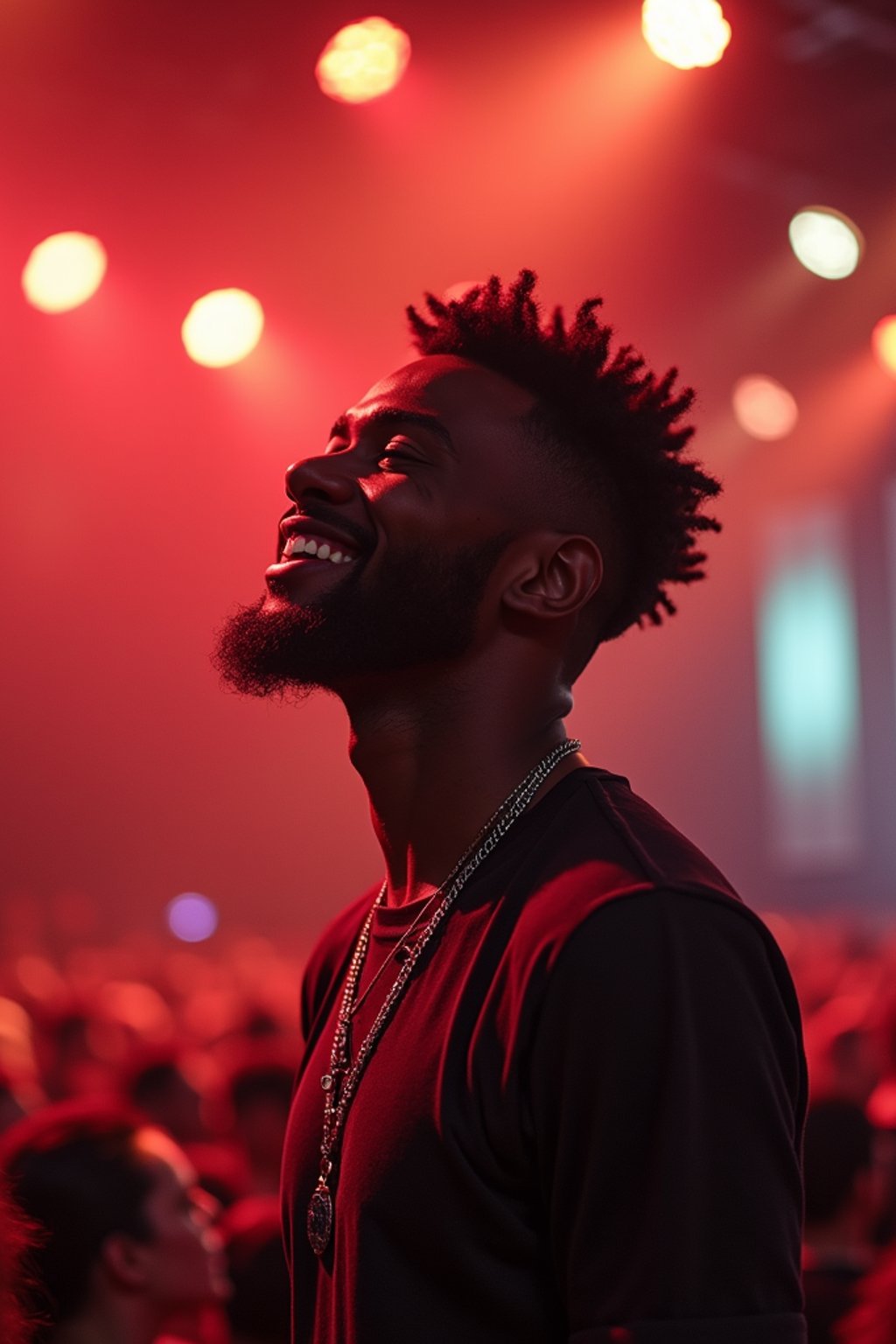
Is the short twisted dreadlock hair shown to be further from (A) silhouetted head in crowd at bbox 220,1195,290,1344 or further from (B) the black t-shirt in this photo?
(A) silhouetted head in crowd at bbox 220,1195,290,1344

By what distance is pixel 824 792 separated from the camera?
1605cm

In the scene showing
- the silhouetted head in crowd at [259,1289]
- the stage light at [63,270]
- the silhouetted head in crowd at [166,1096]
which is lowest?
the silhouetted head in crowd at [166,1096]

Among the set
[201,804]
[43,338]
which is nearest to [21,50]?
[43,338]

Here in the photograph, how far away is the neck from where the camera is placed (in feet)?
5.78

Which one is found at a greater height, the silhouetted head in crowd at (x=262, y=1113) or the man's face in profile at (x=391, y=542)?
the man's face in profile at (x=391, y=542)

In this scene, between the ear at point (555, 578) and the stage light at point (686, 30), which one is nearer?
the ear at point (555, 578)

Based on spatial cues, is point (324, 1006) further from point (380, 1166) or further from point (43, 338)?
point (43, 338)

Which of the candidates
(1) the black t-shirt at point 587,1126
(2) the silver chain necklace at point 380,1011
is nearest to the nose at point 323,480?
(2) the silver chain necklace at point 380,1011

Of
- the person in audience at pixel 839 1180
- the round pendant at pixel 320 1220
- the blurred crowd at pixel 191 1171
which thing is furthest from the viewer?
the person in audience at pixel 839 1180

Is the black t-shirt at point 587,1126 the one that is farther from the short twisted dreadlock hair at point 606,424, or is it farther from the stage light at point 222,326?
the stage light at point 222,326

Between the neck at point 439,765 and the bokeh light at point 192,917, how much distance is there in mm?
14004

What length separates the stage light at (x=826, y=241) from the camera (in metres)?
8.61

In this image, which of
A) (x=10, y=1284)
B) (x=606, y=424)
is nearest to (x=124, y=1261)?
(x=10, y=1284)

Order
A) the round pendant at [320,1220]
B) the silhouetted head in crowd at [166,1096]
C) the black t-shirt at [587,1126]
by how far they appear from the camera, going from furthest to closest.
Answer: the silhouetted head in crowd at [166,1096]
the round pendant at [320,1220]
the black t-shirt at [587,1126]
